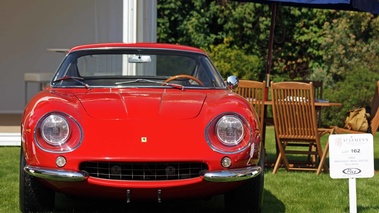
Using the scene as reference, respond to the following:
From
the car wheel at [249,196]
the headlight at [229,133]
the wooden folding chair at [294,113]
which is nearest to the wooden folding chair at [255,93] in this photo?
the wooden folding chair at [294,113]

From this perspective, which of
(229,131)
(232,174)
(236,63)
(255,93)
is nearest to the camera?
(232,174)

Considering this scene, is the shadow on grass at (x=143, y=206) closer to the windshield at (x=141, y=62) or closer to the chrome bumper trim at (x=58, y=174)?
the chrome bumper trim at (x=58, y=174)

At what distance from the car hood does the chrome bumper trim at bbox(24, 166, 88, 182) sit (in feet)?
1.41

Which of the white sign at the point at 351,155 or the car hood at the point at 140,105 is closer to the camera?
the car hood at the point at 140,105

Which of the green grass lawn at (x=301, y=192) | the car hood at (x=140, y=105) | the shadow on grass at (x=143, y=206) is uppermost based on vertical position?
the car hood at (x=140, y=105)

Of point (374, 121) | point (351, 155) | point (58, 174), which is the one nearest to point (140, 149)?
point (58, 174)

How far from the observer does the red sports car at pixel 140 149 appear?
443 centimetres

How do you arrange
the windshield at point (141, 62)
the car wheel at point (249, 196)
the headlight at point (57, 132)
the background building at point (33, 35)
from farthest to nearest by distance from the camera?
the background building at point (33, 35)
the windshield at point (141, 62)
the car wheel at point (249, 196)
the headlight at point (57, 132)

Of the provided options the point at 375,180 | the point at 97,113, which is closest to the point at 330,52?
the point at 375,180

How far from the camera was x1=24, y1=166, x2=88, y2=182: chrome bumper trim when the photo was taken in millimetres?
4391

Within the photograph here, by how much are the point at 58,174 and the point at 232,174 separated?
1.09 m

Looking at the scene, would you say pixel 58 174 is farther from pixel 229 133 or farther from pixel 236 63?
pixel 236 63

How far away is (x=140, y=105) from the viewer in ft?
15.7

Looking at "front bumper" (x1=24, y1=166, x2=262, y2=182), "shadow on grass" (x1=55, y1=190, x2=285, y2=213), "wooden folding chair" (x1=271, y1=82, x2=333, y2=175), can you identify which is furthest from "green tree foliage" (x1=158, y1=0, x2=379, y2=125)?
"front bumper" (x1=24, y1=166, x2=262, y2=182)
